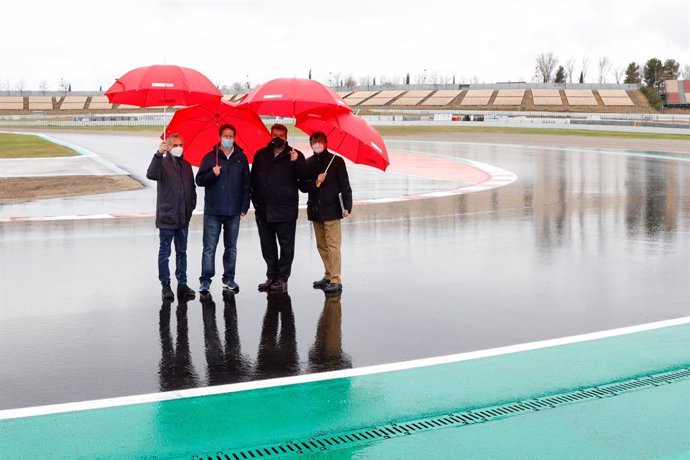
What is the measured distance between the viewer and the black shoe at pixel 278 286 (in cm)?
850

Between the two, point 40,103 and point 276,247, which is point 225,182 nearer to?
point 276,247

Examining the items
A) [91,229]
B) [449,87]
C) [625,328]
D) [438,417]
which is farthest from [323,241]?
[449,87]

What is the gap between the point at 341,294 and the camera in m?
8.36

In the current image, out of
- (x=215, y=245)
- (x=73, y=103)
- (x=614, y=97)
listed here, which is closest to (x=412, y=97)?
(x=614, y=97)

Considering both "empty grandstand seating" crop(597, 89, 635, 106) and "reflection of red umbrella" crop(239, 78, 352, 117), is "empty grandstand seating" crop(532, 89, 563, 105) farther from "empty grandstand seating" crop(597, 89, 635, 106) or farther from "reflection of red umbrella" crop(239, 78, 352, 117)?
"reflection of red umbrella" crop(239, 78, 352, 117)

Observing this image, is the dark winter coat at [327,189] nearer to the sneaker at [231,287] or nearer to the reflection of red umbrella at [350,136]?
the reflection of red umbrella at [350,136]

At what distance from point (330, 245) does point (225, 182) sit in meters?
1.32

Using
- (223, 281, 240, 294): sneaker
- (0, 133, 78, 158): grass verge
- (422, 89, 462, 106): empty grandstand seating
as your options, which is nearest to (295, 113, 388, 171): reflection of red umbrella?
(223, 281, 240, 294): sneaker

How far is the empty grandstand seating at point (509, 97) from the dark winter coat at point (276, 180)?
106690 millimetres

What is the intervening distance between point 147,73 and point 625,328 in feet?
17.0

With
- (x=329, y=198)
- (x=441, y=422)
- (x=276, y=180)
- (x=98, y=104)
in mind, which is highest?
(x=98, y=104)

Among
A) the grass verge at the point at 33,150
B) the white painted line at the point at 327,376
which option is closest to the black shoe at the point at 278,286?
the white painted line at the point at 327,376

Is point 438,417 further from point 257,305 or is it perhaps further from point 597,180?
point 597,180

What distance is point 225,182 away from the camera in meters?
8.21
